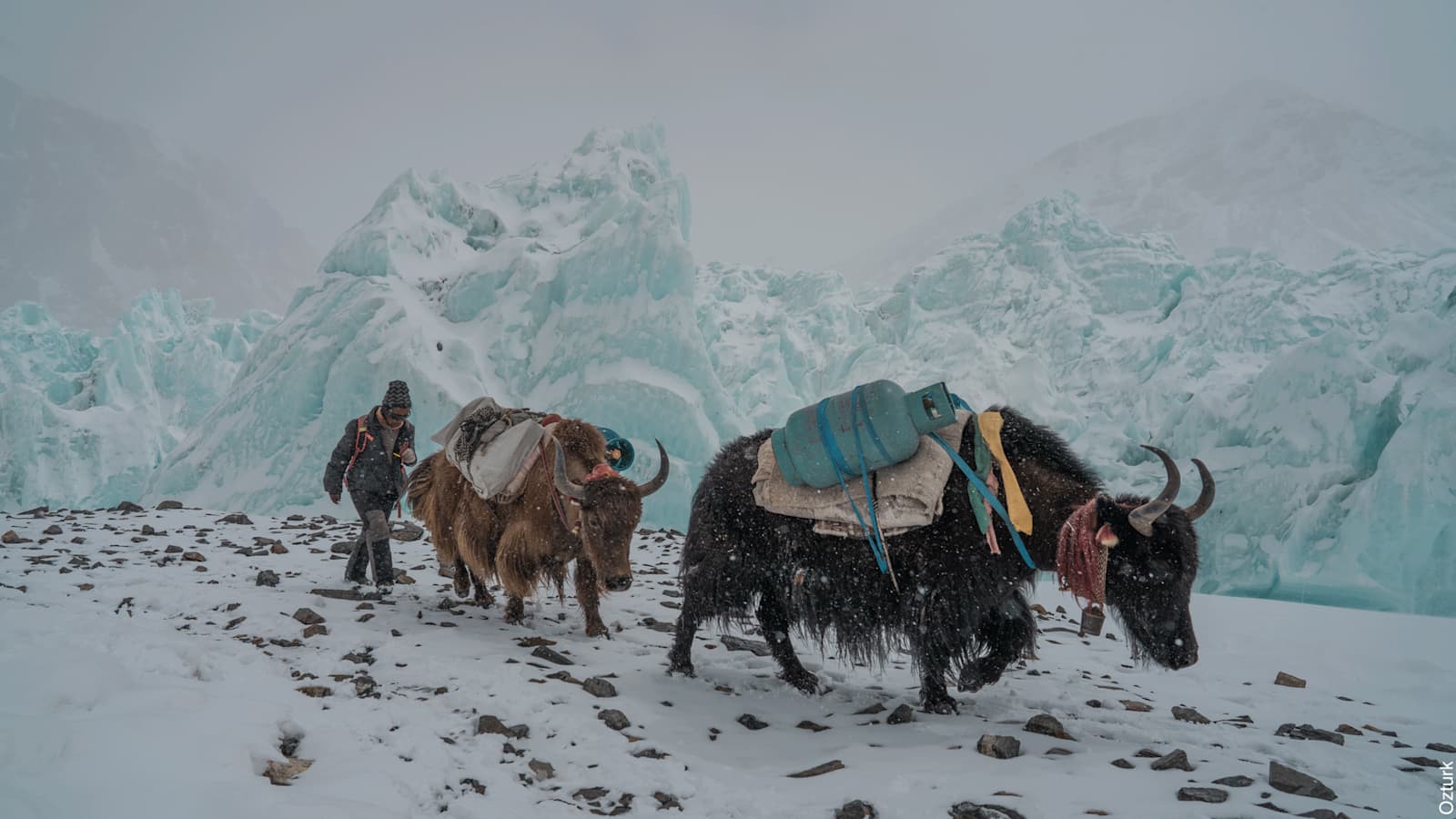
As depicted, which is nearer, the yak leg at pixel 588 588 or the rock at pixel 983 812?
the rock at pixel 983 812

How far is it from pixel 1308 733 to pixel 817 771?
2.07 metres

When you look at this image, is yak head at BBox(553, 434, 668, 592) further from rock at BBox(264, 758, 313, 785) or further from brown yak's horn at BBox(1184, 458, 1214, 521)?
brown yak's horn at BBox(1184, 458, 1214, 521)

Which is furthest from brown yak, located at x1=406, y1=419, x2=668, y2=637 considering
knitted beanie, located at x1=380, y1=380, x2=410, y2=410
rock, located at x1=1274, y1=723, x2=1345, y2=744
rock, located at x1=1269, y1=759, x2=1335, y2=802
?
rock, located at x1=1274, y1=723, x2=1345, y2=744

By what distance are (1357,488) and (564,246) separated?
54.9 feet

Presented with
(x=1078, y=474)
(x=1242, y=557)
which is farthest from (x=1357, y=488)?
(x=1078, y=474)

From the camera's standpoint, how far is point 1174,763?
7.50ft

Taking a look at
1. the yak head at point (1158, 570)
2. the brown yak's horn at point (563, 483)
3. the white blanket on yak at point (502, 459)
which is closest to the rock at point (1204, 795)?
the yak head at point (1158, 570)

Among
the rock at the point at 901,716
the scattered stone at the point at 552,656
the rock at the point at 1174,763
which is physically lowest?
the scattered stone at the point at 552,656

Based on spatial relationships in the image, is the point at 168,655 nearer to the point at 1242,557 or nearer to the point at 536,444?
the point at 536,444

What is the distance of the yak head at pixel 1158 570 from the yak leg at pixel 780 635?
1.44 metres

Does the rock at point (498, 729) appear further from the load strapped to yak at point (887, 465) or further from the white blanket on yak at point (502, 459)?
the white blanket on yak at point (502, 459)

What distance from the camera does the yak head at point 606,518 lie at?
381 centimetres

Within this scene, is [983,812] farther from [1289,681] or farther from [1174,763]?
[1289,681]

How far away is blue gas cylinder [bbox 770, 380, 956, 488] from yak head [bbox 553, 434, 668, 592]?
90cm
